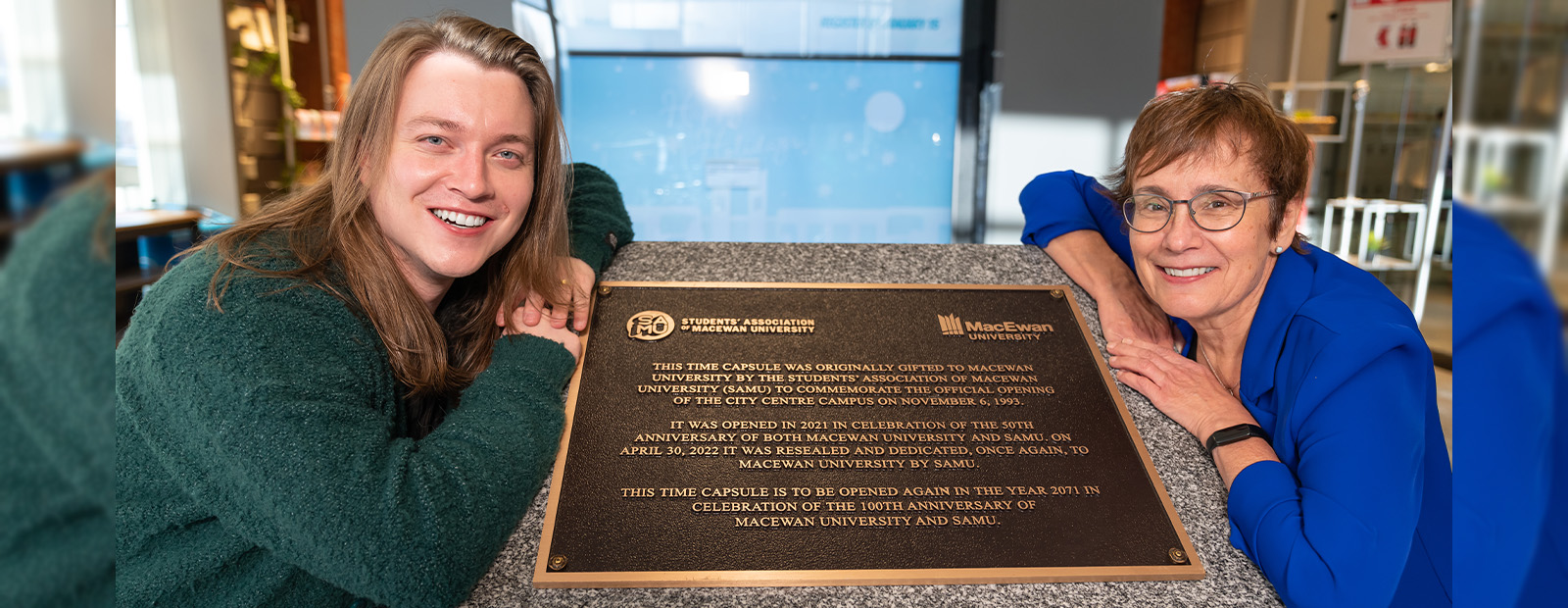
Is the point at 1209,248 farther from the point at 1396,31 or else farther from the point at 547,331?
the point at 1396,31

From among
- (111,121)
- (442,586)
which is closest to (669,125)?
(442,586)

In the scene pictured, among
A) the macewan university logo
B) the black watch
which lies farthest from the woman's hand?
the black watch

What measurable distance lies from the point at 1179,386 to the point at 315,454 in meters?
1.66

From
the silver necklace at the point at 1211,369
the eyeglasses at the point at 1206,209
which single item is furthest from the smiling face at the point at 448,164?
the silver necklace at the point at 1211,369

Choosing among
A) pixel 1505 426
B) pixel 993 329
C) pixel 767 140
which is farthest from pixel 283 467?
pixel 767 140

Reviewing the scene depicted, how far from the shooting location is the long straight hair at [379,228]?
1.44 meters

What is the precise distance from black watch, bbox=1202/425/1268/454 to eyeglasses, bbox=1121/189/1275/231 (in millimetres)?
400

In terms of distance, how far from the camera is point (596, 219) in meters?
2.20

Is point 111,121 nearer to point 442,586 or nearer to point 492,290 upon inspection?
point 442,586

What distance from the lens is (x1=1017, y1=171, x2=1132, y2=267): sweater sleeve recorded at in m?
2.25

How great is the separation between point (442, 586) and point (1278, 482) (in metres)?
1.42

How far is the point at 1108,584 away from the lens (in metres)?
1.46

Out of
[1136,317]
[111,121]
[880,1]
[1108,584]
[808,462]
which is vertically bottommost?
[1108,584]

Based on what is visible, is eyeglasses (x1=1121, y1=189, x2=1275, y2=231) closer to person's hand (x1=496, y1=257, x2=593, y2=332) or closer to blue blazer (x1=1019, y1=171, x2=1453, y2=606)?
blue blazer (x1=1019, y1=171, x2=1453, y2=606)
